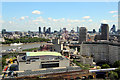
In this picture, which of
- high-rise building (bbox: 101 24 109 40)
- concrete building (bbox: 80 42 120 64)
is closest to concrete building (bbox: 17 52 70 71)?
concrete building (bbox: 80 42 120 64)

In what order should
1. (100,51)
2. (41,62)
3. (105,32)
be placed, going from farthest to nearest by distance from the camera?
(105,32)
(100,51)
(41,62)

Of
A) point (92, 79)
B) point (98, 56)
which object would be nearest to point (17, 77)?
point (92, 79)

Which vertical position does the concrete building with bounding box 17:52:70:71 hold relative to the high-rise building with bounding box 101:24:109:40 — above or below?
below

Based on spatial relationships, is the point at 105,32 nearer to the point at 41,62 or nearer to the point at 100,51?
the point at 100,51

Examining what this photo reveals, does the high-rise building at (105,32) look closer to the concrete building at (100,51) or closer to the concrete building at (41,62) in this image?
the concrete building at (100,51)

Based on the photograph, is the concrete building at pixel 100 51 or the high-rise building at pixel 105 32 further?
the high-rise building at pixel 105 32

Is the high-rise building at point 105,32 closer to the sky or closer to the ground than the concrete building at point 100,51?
closer to the sky

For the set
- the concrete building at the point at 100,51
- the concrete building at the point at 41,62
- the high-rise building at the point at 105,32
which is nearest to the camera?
the concrete building at the point at 41,62

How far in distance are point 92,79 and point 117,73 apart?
55.0 inches

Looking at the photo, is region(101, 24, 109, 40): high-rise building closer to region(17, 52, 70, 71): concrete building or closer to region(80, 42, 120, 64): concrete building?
region(80, 42, 120, 64): concrete building

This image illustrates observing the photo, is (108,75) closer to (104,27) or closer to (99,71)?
(99,71)

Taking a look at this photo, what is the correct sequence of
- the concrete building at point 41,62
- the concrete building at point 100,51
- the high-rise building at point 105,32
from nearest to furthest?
the concrete building at point 41,62
the concrete building at point 100,51
the high-rise building at point 105,32

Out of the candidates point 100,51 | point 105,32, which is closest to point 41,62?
point 100,51

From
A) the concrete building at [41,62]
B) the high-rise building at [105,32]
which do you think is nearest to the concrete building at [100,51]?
the concrete building at [41,62]
